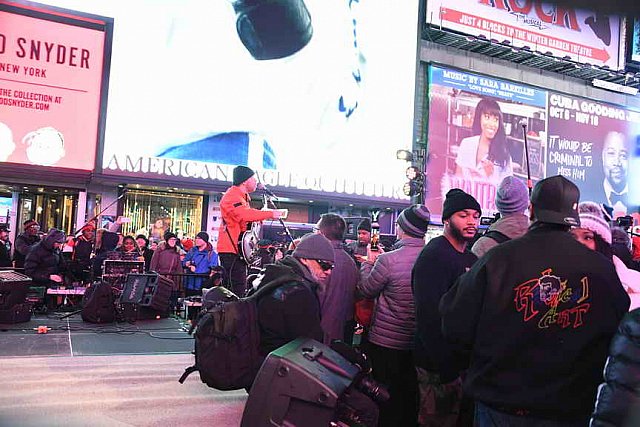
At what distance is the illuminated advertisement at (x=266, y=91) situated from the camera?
44.5ft

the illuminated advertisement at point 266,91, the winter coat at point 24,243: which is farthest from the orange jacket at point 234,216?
the illuminated advertisement at point 266,91

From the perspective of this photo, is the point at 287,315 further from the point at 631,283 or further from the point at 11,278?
the point at 11,278

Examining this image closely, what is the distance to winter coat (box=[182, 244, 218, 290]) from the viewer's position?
35.2 ft

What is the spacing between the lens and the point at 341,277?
4.43 m

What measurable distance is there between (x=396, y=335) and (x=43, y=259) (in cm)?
814

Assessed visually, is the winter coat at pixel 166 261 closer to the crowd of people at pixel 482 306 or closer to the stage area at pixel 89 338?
the stage area at pixel 89 338

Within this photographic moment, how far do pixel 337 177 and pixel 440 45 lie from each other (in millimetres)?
6211

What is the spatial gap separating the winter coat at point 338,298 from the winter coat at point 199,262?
22.2 ft

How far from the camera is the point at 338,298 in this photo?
4406 millimetres

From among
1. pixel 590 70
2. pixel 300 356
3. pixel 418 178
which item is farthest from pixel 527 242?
pixel 590 70

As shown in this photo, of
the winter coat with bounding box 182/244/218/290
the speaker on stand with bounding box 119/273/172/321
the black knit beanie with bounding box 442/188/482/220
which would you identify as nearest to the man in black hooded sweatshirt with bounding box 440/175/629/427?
the black knit beanie with bounding box 442/188/482/220

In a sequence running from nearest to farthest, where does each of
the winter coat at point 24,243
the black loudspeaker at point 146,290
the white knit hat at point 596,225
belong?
the white knit hat at point 596,225
the black loudspeaker at point 146,290
the winter coat at point 24,243

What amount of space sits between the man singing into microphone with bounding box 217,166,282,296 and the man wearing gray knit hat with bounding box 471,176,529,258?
9.32ft

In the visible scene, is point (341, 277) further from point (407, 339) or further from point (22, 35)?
point (22, 35)
